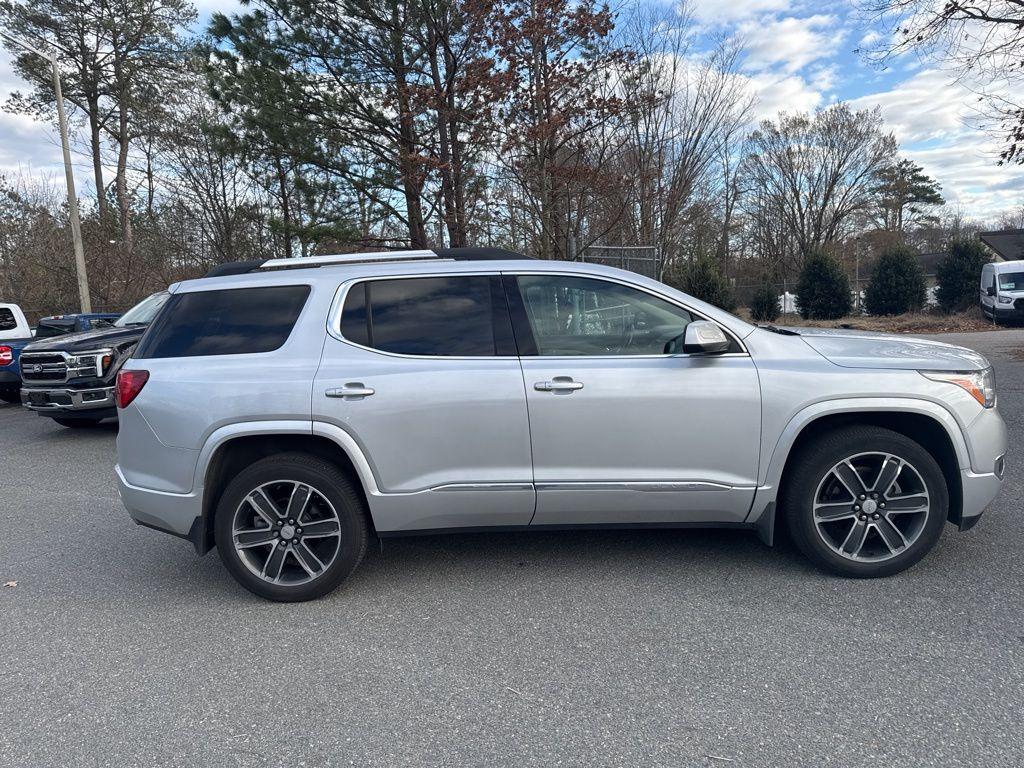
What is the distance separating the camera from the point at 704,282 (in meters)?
23.8

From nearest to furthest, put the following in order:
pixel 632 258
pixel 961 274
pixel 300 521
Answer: pixel 300 521, pixel 632 258, pixel 961 274

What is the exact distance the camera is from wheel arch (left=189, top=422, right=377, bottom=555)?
3.59 meters

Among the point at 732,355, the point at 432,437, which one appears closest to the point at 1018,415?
the point at 732,355

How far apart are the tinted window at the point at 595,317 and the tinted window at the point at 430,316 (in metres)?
0.20

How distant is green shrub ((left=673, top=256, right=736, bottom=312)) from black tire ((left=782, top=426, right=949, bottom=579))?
20.4 metres

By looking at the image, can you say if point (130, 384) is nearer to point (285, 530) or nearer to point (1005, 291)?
point (285, 530)

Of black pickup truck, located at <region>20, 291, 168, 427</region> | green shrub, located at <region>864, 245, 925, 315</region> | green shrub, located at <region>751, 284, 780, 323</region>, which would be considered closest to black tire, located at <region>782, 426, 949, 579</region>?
black pickup truck, located at <region>20, 291, 168, 427</region>

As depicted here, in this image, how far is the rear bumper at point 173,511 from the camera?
12.1 feet

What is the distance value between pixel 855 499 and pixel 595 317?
5.55 ft

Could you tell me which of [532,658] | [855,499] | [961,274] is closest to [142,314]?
[532,658]

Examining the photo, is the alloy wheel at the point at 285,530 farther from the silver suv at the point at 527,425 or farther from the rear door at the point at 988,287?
the rear door at the point at 988,287

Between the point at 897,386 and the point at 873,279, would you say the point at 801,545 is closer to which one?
the point at 897,386

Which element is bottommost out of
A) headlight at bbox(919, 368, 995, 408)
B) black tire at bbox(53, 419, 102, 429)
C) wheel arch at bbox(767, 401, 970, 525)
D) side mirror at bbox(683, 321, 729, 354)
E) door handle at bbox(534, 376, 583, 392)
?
black tire at bbox(53, 419, 102, 429)

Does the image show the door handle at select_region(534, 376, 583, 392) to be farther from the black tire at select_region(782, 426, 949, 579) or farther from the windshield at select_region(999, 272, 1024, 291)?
the windshield at select_region(999, 272, 1024, 291)
